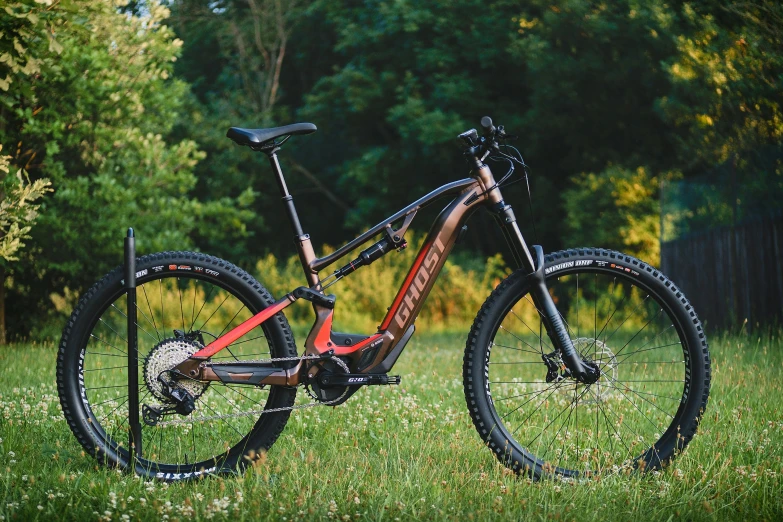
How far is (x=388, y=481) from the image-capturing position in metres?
3.37

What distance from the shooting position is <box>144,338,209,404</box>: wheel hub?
3.65 meters

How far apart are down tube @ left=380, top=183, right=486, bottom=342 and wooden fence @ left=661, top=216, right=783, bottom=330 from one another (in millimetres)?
5827

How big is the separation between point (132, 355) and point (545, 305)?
178 centimetres

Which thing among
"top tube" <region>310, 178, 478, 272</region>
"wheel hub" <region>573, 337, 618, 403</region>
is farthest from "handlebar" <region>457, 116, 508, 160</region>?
"wheel hub" <region>573, 337, 618, 403</region>

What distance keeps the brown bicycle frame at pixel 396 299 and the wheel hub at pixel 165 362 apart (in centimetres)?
6

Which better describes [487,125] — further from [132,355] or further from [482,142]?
[132,355]

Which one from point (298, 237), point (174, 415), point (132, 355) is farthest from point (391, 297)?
point (132, 355)

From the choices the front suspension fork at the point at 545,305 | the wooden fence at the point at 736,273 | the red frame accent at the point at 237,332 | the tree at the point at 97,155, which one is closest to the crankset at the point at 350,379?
the red frame accent at the point at 237,332

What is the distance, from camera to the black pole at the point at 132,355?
3541 millimetres

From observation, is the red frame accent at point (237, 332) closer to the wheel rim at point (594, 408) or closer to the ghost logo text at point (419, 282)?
the ghost logo text at point (419, 282)

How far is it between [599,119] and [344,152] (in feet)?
24.2

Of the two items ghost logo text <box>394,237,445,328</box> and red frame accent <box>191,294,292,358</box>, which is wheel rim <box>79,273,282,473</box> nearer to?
red frame accent <box>191,294,292,358</box>

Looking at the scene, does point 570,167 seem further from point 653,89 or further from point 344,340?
point 344,340

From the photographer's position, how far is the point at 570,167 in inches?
666
